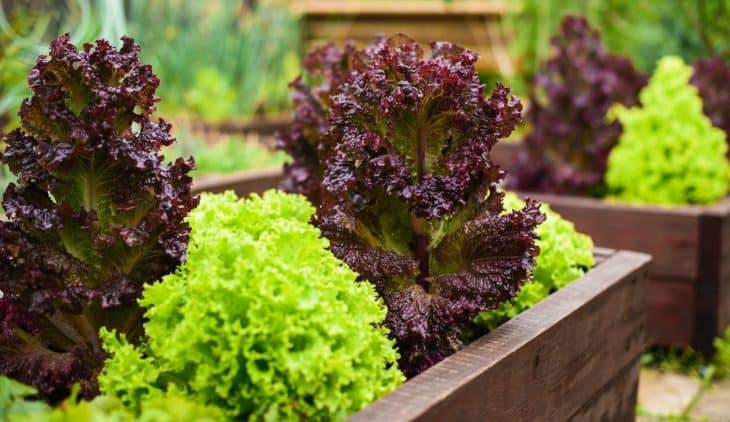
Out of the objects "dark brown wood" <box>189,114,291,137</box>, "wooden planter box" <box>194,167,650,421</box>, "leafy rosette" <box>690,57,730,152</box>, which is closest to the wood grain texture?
"wooden planter box" <box>194,167,650,421</box>

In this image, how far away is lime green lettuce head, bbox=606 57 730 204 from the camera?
14.1ft

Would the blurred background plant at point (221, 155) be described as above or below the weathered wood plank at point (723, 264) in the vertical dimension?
above

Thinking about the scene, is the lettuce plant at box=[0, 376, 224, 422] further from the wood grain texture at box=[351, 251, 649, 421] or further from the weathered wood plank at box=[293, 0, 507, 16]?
the weathered wood plank at box=[293, 0, 507, 16]

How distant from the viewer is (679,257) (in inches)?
163

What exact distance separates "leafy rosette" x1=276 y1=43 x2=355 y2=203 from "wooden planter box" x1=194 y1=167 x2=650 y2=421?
0.95 m

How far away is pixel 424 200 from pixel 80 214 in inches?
29.0

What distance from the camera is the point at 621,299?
107 inches

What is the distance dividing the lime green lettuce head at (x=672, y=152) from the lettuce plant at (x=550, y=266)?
1646mm

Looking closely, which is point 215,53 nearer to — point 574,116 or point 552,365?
point 574,116

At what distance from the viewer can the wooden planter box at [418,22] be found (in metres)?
10.0

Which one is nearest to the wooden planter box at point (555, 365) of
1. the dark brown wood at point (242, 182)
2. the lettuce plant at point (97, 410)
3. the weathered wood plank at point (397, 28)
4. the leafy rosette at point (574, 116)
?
the lettuce plant at point (97, 410)

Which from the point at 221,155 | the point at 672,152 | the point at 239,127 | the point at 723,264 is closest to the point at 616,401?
the point at 723,264

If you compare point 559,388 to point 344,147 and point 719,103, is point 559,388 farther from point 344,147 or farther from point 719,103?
point 719,103

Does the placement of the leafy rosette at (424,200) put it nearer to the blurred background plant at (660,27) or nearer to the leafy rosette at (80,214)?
the leafy rosette at (80,214)
